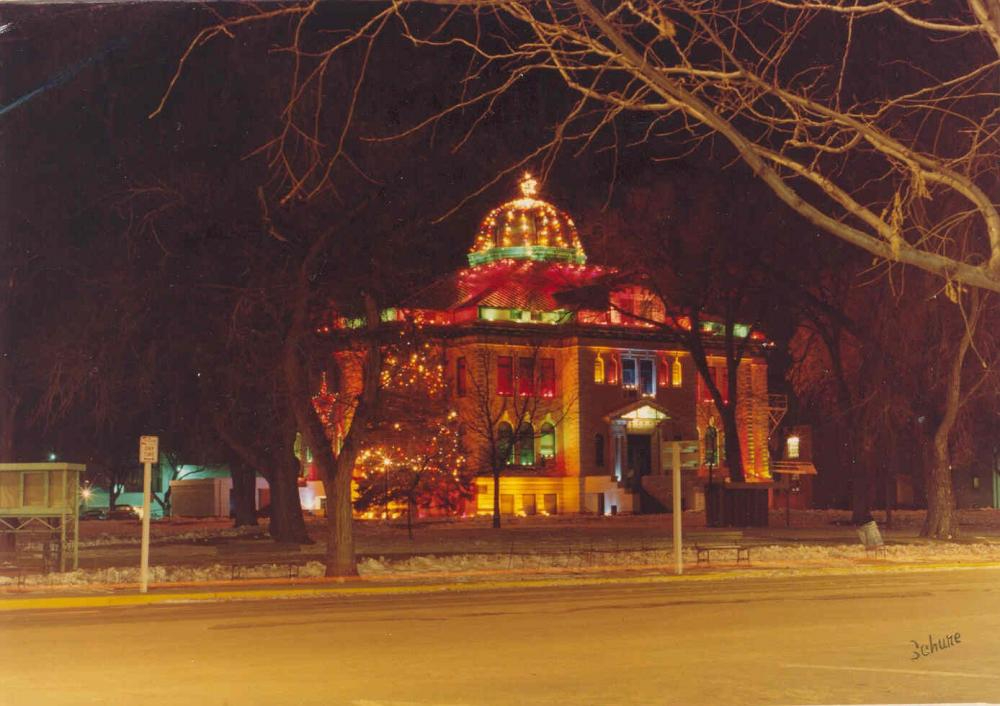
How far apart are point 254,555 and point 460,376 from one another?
40817mm

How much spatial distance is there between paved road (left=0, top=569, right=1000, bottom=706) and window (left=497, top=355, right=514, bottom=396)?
2169 inches

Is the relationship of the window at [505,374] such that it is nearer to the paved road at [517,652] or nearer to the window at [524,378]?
the window at [524,378]

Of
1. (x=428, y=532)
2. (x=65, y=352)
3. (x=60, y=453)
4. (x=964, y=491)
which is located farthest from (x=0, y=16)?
A: (x=964, y=491)

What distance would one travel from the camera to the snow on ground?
27.2 meters

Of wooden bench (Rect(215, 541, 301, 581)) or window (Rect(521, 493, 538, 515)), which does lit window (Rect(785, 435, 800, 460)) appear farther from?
wooden bench (Rect(215, 541, 301, 581))

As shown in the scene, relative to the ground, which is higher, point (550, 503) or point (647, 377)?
point (647, 377)

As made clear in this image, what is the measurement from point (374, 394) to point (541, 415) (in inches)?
1998

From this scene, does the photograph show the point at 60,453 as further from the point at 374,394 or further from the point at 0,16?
the point at 0,16

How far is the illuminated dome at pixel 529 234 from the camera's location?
8100 centimetres

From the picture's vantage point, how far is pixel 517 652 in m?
13.7

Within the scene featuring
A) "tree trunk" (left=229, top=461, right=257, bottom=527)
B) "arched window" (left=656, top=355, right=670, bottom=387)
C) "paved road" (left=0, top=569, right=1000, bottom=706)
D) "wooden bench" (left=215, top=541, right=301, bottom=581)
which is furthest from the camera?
"arched window" (left=656, top=355, right=670, bottom=387)
